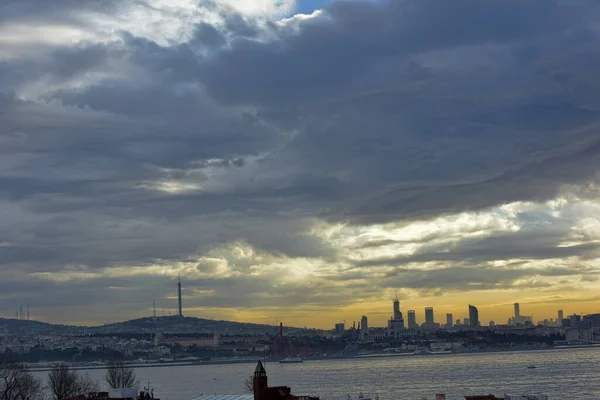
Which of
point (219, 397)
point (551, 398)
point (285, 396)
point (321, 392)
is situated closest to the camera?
point (285, 396)

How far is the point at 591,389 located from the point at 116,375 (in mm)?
69858

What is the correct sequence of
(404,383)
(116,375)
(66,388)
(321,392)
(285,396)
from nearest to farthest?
(285,396) < (66,388) < (116,375) < (321,392) < (404,383)

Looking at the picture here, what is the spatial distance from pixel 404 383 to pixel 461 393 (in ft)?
135

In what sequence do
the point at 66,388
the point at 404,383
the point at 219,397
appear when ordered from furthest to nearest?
the point at 404,383, the point at 66,388, the point at 219,397

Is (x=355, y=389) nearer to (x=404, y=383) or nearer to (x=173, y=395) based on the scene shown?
(x=404, y=383)

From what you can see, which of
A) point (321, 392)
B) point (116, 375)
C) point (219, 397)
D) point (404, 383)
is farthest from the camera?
point (404, 383)

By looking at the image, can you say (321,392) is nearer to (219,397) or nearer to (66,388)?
(66,388)

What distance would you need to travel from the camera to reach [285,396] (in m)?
67.3

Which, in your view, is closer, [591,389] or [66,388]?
[66,388]

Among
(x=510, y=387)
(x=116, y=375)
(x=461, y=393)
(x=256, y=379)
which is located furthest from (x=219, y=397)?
(x=510, y=387)

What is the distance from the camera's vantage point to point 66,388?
116 m

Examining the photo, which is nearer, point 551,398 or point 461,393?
point 551,398

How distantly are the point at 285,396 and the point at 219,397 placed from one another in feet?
39.3

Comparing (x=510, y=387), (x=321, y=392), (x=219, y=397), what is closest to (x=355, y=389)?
(x=321, y=392)
